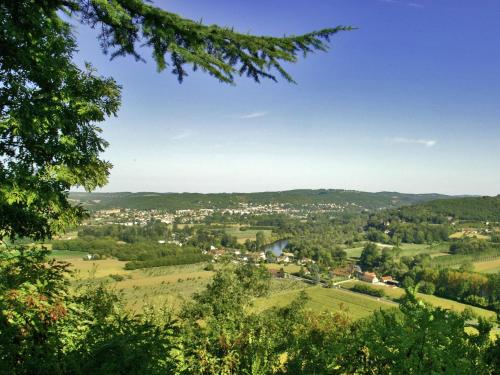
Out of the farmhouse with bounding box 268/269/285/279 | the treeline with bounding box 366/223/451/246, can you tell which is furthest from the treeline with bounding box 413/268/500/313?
the treeline with bounding box 366/223/451/246

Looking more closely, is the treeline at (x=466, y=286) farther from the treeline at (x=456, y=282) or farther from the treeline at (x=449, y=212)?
the treeline at (x=449, y=212)

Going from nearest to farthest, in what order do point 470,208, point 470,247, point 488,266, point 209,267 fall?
point 209,267, point 488,266, point 470,247, point 470,208

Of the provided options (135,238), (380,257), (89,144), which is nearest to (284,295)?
(380,257)

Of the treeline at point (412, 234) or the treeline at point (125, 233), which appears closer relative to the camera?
the treeline at point (125, 233)

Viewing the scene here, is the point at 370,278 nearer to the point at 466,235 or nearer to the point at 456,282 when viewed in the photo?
the point at 456,282

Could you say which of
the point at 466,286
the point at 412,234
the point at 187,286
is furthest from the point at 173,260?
the point at 412,234

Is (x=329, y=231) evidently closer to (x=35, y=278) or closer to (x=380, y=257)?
(x=380, y=257)

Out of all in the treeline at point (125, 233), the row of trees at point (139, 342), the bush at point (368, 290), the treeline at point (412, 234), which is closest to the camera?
the row of trees at point (139, 342)

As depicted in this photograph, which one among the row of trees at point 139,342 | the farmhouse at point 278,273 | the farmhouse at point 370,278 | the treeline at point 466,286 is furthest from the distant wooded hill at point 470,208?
the row of trees at point 139,342
